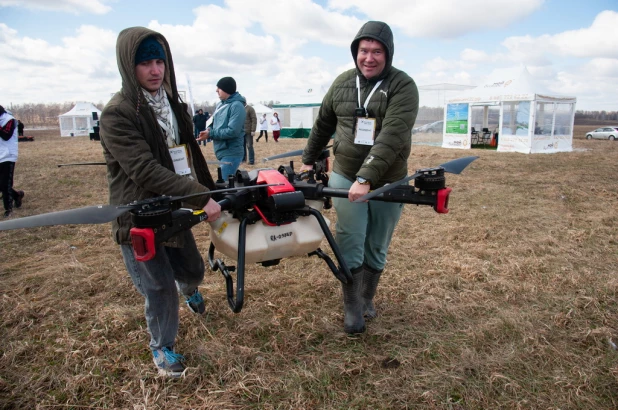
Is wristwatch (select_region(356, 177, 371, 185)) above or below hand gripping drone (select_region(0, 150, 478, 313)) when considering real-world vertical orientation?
above

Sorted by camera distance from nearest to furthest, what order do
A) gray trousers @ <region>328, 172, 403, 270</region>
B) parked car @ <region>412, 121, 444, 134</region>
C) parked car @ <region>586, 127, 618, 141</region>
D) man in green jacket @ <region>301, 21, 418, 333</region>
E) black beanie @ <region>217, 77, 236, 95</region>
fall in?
man in green jacket @ <region>301, 21, 418, 333</region>, gray trousers @ <region>328, 172, 403, 270</region>, black beanie @ <region>217, 77, 236, 95</region>, parked car @ <region>412, 121, 444, 134</region>, parked car @ <region>586, 127, 618, 141</region>

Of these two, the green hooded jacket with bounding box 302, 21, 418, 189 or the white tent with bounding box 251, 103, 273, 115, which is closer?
the green hooded jacket with bounding box 302, 21, 418, 189

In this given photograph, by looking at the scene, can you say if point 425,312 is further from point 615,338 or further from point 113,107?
point 113,107

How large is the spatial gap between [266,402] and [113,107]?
71.4 inches

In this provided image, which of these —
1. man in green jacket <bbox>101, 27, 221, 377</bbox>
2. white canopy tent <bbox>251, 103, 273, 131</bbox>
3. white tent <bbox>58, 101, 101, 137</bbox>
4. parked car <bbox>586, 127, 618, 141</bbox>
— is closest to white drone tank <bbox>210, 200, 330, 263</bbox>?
man in green jacket <bbox>101, 27, 221, 377</bbox>

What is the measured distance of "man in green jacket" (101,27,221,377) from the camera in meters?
2.17

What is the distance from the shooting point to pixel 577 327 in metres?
3.19

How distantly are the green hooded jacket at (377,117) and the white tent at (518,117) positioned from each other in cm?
1555

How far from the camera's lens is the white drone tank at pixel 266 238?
2.40m

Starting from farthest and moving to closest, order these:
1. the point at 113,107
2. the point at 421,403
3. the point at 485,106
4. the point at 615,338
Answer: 1. the point at 485,106
2. the point at 615,338
3. the point at 421,403
4. the point at 113,107

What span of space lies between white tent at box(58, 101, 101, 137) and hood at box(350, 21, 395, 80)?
1338 inches

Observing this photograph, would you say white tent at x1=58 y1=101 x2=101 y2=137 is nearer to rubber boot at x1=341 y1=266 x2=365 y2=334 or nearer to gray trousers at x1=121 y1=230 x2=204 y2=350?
gray trousers at x1=121 y1=230 x2=204 y2=350

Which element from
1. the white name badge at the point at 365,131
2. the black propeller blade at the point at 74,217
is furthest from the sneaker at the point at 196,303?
the white name badge at the point at 365,131

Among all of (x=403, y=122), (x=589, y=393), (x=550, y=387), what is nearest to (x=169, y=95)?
(x=403, y=122)
